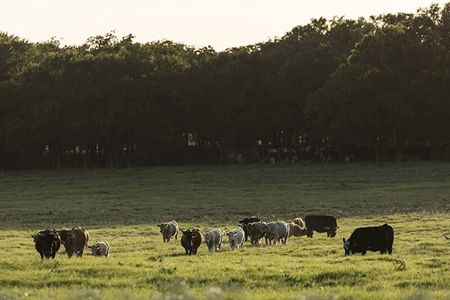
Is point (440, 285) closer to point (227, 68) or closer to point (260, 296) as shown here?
point (260, 296)

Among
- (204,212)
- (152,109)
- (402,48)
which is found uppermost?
(402,48)

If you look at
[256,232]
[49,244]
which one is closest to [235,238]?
[256,232]

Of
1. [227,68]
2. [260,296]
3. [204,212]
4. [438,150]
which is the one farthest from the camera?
[227,68]

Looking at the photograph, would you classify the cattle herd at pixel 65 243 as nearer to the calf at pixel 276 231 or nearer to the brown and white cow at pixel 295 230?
the calf at pixel 276 231

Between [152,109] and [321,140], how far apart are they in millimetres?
19064

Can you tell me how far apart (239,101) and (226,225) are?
50.1 m

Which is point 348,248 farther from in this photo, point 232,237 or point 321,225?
point 321,225

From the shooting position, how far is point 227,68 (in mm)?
85125

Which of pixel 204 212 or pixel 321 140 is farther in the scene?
pixel 321 140

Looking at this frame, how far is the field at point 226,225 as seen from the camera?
14.7 m

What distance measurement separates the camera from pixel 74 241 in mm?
22594

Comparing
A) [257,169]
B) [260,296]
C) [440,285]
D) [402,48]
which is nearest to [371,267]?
[440,285]

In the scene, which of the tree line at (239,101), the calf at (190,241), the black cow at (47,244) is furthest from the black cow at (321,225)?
the tree line at (239,101)

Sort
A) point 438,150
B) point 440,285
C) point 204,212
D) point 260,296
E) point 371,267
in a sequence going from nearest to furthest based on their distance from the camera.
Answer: point 260,296, point 440,285, point 371,267, point 204,212, point 438,150
